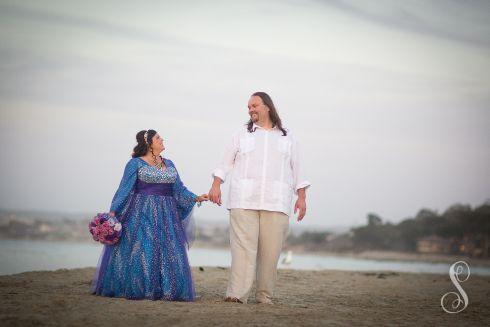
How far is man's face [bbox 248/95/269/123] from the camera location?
6.80 m

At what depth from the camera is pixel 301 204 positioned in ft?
22.8

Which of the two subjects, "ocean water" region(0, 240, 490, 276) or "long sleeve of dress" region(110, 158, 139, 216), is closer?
"long sleeve of dress" region(110, 158, 139, 216)

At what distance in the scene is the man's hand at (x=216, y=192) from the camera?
22.0 ft

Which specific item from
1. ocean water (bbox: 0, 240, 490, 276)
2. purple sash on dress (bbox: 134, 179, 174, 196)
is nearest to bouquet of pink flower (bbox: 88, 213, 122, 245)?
purple sash on dress (bbox: 134, 179, 174, 196)

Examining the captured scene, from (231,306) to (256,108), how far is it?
6.30ft

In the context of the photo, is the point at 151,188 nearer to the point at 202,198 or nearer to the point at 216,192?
the point at 202,198

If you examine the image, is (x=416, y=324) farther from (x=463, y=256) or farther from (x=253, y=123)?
(x=463, y=256)

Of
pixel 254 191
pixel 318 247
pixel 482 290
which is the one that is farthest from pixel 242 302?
pixel 318 247

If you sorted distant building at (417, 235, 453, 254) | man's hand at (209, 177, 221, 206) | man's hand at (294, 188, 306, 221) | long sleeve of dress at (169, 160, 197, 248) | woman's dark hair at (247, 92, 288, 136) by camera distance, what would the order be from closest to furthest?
man's hand at (209, 177, 221, 206)
woman's dark hair at (247, 92, 288, 136)
man's hand at (294, 188, 306, 221)
long sleeve of dress at (169, 160, 197, 248)
distant building at (417, 235, 453, 254)

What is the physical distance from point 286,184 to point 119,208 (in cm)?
170

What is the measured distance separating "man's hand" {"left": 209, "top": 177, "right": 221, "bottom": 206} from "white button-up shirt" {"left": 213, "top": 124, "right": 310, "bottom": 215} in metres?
0.06

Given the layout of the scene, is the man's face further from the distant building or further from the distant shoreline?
the distant building

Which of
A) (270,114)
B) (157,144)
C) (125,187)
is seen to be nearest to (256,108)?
(270,114)

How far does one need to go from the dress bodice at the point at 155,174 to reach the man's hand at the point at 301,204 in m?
1.32
